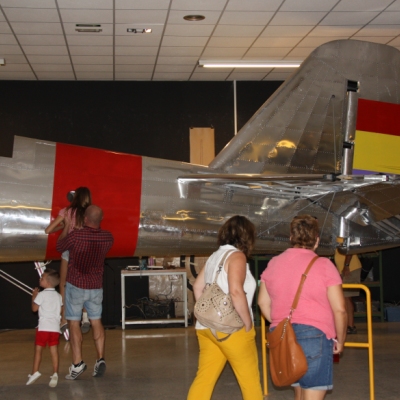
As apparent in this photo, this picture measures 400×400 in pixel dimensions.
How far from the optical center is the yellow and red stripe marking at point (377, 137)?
6098 millimetres

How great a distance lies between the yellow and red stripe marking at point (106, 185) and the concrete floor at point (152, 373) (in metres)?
1.24

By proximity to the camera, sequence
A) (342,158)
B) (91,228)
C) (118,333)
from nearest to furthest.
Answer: (91,228) → (342,158) → (118,333)

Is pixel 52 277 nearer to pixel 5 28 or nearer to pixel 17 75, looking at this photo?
pixel 5 28

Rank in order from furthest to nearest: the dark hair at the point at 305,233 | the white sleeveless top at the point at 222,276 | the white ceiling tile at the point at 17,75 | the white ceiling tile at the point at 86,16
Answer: the white ceiling tile at the point at 17,75
the white ceiling tile at the point at 86,16
the white sleeveless top at the point at 222,276
the dark hair at the point at 305,233

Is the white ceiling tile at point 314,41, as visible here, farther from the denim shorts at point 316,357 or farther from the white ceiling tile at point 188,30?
the denim shorts at point 316,357


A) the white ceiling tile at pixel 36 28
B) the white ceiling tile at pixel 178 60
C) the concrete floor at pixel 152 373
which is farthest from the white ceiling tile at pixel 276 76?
the concrete floor at pixel 152 373

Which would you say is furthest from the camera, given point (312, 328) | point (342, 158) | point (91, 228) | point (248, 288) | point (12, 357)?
point (12, 357)

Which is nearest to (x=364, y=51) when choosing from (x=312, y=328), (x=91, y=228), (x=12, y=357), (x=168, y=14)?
(x=168, y=14)

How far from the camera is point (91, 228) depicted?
18.4 feet

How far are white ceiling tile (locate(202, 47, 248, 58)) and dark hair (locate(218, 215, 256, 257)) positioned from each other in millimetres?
5555

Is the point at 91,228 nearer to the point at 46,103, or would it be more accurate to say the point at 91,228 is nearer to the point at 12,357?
the point at 12,357

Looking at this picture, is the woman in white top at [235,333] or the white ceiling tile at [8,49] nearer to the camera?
the woman in white top at [235,333]

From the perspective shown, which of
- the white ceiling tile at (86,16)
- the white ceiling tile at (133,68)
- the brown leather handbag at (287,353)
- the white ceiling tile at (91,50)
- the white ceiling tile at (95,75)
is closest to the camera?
the brown leather handbag at (287,353)

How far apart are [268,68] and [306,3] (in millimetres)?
2769
